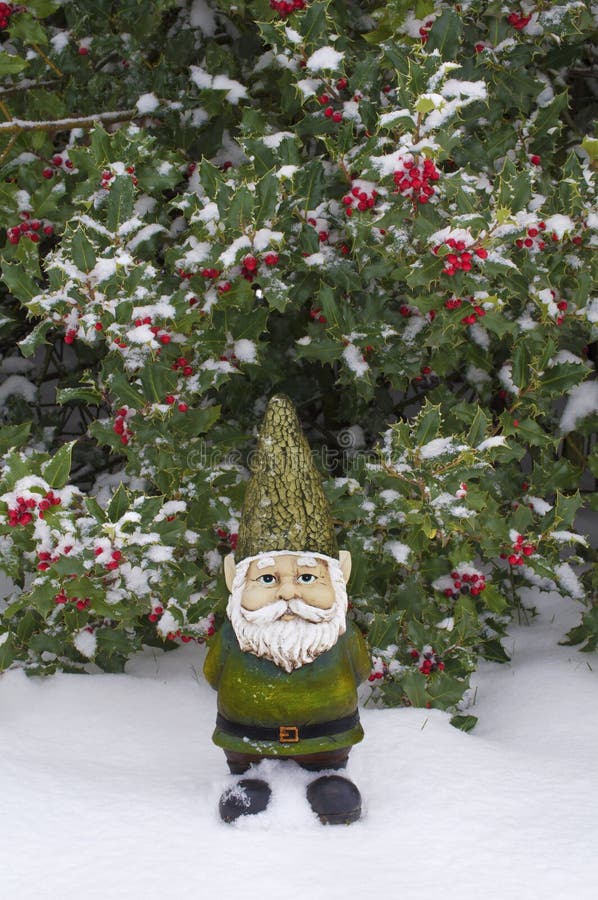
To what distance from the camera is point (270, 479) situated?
6.84 ft

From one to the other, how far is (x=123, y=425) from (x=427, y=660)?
3.41 feet

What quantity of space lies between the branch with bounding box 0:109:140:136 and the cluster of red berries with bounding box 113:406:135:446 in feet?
2.85

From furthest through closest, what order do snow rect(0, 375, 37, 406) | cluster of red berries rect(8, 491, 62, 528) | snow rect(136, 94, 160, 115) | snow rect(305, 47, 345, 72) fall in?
snow rect(0, 375, 37, 406) → snow rect(136, 94, 160, 115) → snow rect(305, 47, 345, 72) → cluster of red berries rect(8, 491, 62, 528)

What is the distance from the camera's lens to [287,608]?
1959mm

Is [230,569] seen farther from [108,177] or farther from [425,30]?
[425,30]

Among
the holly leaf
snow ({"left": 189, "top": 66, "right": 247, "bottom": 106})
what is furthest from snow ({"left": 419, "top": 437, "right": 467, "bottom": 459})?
snow ({"left": 189, "top": 66, "right": 247, "bottom": 106})

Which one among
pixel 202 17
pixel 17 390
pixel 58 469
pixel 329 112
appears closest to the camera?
pixel 58 469

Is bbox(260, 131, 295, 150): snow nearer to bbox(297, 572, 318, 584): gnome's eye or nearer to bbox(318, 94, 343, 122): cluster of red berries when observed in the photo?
bbox(318, 94, 343, 122): cluster of red berries

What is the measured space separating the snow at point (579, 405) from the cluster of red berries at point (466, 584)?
57 centimetres

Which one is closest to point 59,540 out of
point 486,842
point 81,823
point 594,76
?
point 81,823

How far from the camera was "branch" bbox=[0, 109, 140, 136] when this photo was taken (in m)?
2.76

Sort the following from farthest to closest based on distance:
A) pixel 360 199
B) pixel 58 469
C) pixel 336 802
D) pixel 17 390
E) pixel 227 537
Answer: pixel 17 390, pixel 227 537, pixel 360 199, pixel 58 469, pixel 336 802

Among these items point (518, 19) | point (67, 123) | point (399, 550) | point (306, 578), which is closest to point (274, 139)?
point (67, 123)

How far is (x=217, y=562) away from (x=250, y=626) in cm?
70
